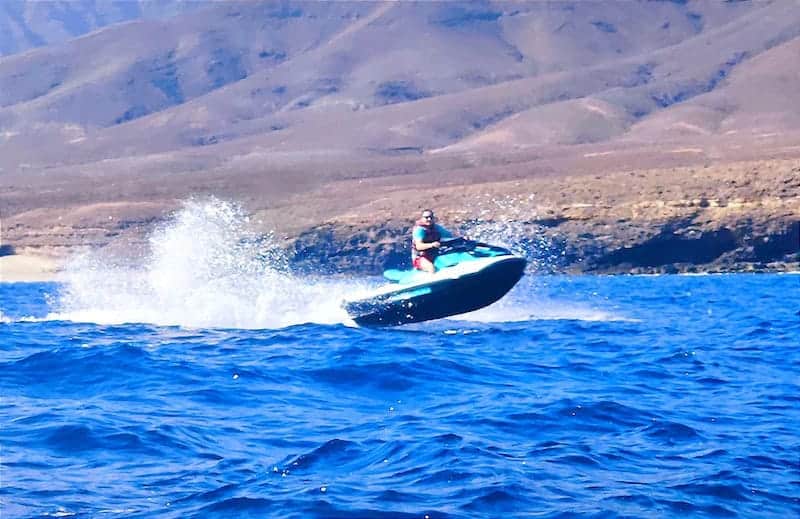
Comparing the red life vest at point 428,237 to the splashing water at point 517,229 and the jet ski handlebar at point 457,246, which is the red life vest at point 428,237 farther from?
the splashing water at point 517,229

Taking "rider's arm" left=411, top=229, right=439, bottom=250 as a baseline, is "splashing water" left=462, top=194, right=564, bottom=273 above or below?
below

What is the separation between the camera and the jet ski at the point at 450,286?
18.8 meters

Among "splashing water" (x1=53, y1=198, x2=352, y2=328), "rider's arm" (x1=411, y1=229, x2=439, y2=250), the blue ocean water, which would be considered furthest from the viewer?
"splashing water" (x1=53, y1=198, x2=352, y2=328)

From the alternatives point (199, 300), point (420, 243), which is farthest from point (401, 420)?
point (199, 300)

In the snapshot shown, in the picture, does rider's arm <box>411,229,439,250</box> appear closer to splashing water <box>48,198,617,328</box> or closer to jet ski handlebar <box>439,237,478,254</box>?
jet ski handlebar <box>439,237,478,254</box>

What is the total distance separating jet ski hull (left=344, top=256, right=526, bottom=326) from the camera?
1877 centimetres

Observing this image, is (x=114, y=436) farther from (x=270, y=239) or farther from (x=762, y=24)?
(x=762, y=24)

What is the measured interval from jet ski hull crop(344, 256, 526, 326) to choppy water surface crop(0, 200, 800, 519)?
1.25ft

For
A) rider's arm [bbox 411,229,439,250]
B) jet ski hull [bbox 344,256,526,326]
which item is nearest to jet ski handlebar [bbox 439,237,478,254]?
rider's arm [bbox 411,229,439,250]

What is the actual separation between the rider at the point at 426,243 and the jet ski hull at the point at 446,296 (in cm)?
41

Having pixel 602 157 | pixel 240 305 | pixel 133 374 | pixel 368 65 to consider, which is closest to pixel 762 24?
pixel 368 65

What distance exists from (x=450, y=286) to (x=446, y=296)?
0.69ft

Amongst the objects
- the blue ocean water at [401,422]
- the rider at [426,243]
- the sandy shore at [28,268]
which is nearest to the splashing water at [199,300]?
the rider at [426,243]

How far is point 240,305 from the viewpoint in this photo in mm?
22484
